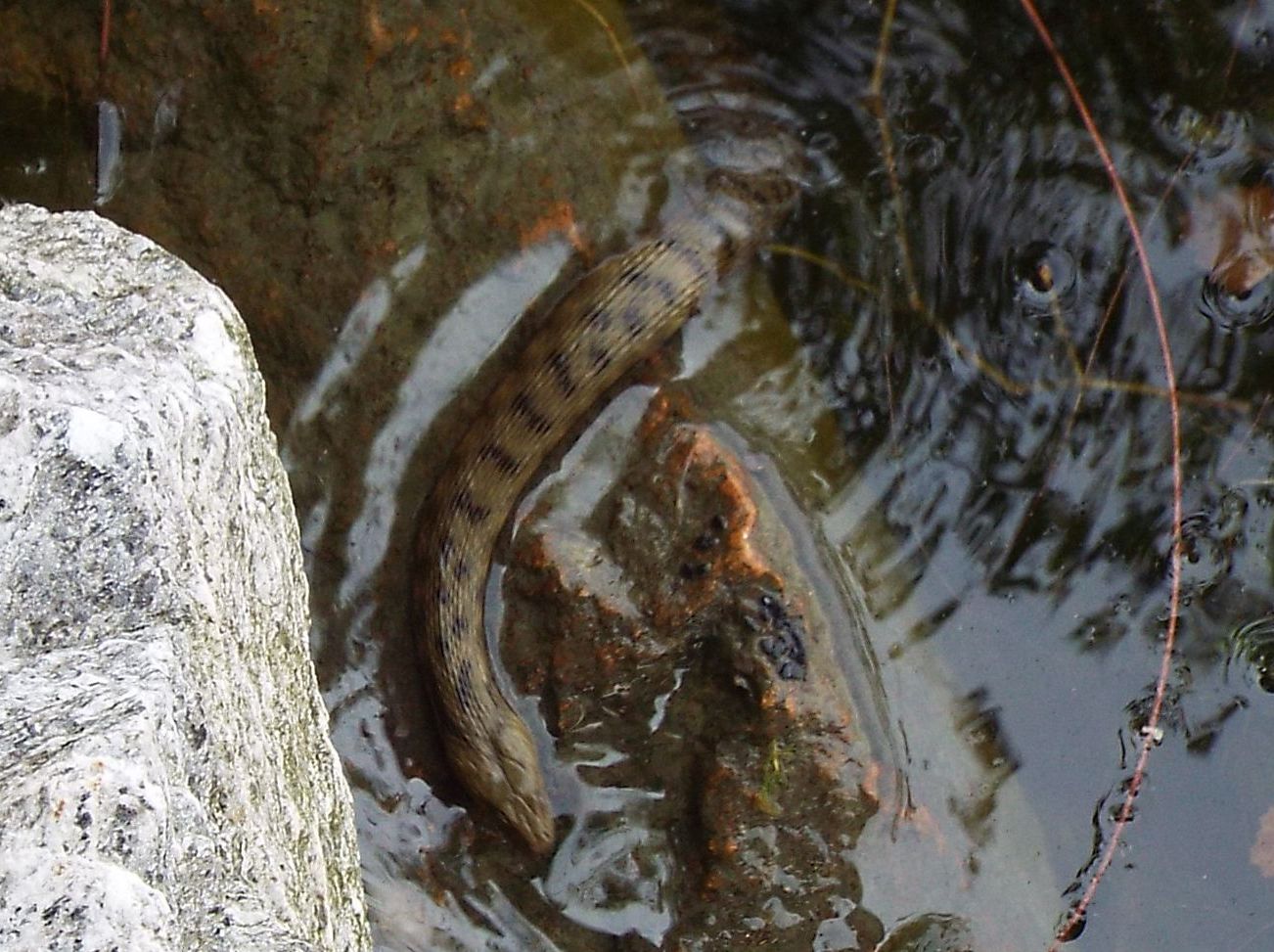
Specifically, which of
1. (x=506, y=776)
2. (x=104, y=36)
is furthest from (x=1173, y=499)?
(x=104, y=36)

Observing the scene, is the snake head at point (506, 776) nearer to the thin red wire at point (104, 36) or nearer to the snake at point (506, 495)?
the snake at point (506, 495)

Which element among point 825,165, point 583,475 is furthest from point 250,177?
point 825,165

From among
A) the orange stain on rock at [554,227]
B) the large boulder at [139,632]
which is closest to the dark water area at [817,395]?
the orange stain on rock at [554,227]

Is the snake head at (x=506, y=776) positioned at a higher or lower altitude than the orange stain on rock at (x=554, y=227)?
lower

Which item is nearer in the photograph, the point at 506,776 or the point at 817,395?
the point at 506,776

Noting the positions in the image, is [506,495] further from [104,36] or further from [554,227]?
[104,36]

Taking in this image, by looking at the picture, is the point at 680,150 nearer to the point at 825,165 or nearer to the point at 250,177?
the point at 825,165
